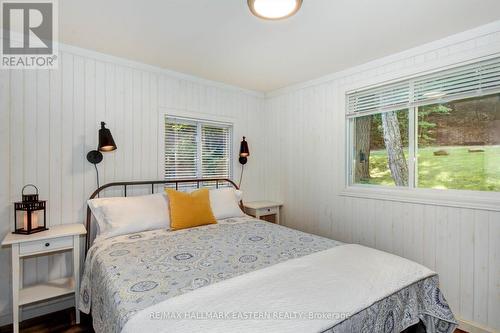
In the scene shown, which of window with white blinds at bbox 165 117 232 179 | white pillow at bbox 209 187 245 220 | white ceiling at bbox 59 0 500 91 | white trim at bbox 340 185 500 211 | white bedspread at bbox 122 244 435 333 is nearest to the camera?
white bedspread at bbox 122 244 435 333

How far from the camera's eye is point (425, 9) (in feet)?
6.07

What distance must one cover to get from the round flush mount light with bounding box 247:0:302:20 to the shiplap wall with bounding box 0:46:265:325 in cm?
178

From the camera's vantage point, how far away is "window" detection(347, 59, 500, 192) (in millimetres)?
2145

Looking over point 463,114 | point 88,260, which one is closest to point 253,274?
point 88,260

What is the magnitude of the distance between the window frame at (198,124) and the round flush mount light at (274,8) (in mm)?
1819

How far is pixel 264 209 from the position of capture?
3.58 m

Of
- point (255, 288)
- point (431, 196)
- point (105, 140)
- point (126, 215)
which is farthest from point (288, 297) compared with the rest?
point (105, 140)

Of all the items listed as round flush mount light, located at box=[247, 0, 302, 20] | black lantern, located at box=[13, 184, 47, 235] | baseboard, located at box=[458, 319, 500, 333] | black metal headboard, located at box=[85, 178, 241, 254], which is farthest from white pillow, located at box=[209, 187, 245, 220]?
baseboard, located at box=[458, 319, 500, 333]

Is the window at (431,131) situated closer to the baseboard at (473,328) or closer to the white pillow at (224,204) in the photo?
the baseboard at (473,328)

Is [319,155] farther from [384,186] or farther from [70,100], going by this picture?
[70,100]

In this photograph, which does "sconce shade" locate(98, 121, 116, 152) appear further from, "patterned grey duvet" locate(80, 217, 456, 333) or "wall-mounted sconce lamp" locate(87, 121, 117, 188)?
"patterned grey duvet" locate(80, 217, 456, 333)

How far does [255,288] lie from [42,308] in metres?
2.26

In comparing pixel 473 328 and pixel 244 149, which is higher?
pixel 244 149

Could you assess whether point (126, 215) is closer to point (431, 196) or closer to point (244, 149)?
point (244, 149)
